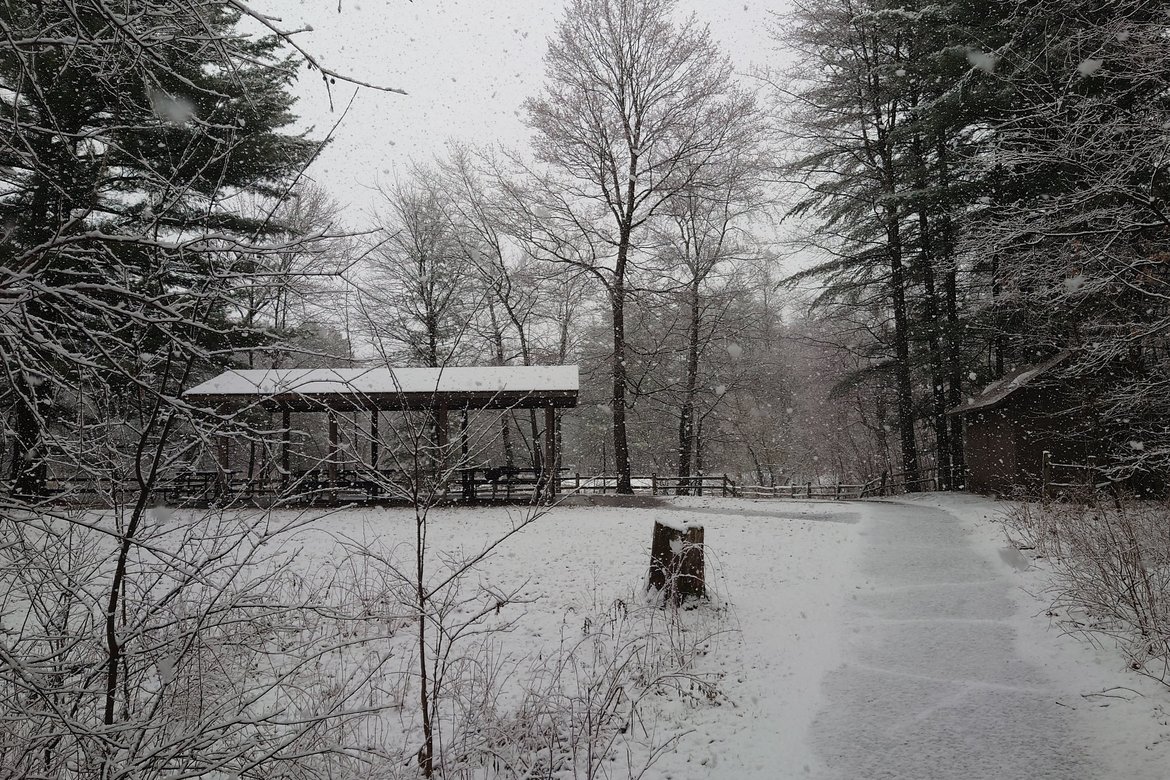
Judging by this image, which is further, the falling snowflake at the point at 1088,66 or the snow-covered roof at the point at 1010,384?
the snow-covered roof at the point at 1010,384

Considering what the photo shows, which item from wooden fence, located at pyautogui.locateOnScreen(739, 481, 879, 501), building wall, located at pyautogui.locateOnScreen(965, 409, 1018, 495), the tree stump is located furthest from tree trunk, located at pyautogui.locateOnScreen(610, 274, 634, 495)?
the tree stump

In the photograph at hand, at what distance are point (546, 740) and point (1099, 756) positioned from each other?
3.38m

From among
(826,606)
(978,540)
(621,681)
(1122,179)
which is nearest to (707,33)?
(1122,179)

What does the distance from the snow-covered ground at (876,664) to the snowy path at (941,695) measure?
0.01 metres

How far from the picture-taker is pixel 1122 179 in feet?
23.0

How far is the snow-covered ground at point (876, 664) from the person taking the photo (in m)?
3.85

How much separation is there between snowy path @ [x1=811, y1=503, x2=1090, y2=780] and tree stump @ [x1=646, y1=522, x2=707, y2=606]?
1.58m

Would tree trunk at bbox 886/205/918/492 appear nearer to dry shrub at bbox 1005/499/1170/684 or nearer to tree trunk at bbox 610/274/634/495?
tree trunk at bbox 610/274/634/495

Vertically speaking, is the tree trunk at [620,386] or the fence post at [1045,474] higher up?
the tree trunk at [620,386]

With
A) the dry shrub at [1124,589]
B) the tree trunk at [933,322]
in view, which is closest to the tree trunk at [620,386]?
the tree trunk at [933,322]

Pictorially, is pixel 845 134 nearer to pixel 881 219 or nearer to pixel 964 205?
pixel 881 219

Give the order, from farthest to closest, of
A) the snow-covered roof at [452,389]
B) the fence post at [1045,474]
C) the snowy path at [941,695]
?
1. the snow-covered roof at [452,389]
2. the fence post at [1045,474]
3. the snowy path at [941,695]

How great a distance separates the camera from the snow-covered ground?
3.85 metres

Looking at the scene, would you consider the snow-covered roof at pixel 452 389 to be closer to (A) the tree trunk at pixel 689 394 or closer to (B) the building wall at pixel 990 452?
(A) the tree trunk at pixel 689 394
